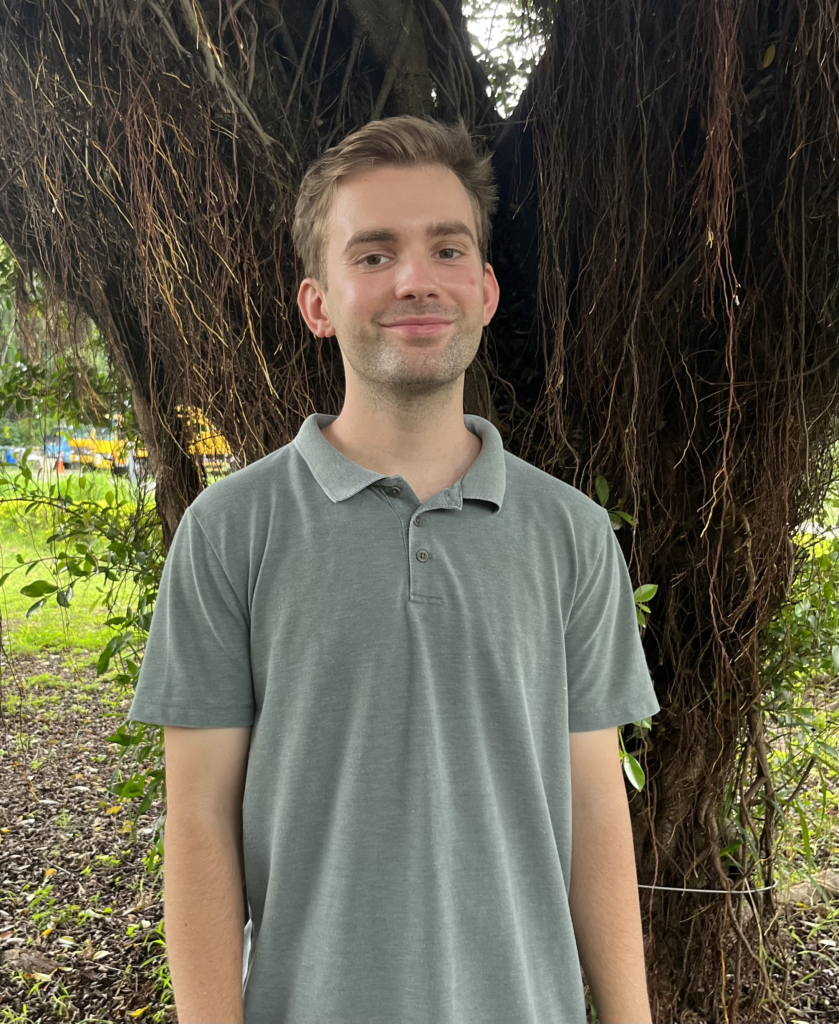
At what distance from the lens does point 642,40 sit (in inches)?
62.8

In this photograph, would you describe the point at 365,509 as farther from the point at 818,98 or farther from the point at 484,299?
the point at 818,98

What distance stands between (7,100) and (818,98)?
1741mm

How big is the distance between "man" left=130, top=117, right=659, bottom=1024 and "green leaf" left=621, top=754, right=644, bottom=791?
39 cm

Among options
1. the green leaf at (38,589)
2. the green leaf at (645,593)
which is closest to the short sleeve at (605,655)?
the green leaf at (645,593)

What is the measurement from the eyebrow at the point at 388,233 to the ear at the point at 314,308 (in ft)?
0.41

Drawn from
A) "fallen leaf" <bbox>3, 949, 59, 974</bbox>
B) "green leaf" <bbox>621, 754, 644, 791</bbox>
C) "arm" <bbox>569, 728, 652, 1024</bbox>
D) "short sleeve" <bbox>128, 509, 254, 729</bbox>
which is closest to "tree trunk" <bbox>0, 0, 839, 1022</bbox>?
"green leaf" <bbox>621, 754, 644, 791</bbox>

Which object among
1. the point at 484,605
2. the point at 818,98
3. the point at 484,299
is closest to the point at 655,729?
the point at 484,605

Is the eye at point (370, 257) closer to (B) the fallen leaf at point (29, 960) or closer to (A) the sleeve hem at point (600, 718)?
(A) the sleeve hem at point (600, 718)

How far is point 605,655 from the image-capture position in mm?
1330

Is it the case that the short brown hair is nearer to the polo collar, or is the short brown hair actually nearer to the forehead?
the forehead

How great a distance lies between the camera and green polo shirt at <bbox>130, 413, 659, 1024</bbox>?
110 centimetres

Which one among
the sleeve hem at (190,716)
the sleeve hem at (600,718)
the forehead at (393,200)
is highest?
the forehead at (393,200)

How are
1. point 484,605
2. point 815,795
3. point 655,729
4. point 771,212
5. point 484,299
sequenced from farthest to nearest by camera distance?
1. point 815,795
2. point 655,729
3. point 771,212
4. point 484,299
5. point 484,605

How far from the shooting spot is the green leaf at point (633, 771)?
1.70m
